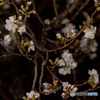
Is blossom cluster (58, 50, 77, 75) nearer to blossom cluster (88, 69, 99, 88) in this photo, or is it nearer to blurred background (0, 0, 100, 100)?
blossom cluster (88, 69, 99, 88)

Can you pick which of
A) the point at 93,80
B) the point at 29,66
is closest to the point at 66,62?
the point at 93,80

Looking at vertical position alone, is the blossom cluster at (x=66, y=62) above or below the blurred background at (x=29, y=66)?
below

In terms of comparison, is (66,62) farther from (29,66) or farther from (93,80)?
(29,66)

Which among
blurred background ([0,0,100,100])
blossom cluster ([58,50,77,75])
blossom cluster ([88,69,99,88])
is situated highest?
blurred background ([0,0,100,100])

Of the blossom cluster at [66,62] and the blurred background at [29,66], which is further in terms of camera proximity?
the blurred background at [29,66]

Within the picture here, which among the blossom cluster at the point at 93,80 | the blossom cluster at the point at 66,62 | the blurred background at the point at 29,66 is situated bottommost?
the blossom cluster at the point at 93,80

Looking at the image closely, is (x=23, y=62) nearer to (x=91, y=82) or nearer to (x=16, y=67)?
(x=16, y=67)

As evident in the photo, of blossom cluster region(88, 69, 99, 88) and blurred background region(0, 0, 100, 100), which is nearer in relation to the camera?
blossom cluster region(88, 69, 99, 88)

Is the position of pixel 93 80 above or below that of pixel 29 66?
below

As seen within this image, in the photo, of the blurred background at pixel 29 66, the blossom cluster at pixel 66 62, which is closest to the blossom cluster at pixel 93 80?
the blossom cluster at pixel 66 62

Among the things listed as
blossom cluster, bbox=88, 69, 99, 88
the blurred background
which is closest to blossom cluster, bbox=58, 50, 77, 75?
blossom cluster, bbox=88, 69, 99, 88

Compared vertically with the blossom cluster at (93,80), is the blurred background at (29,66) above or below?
above

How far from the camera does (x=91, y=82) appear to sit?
4.56 feet

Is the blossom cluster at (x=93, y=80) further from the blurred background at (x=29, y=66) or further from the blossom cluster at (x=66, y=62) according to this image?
the blurred background at (x=29, y=66)
